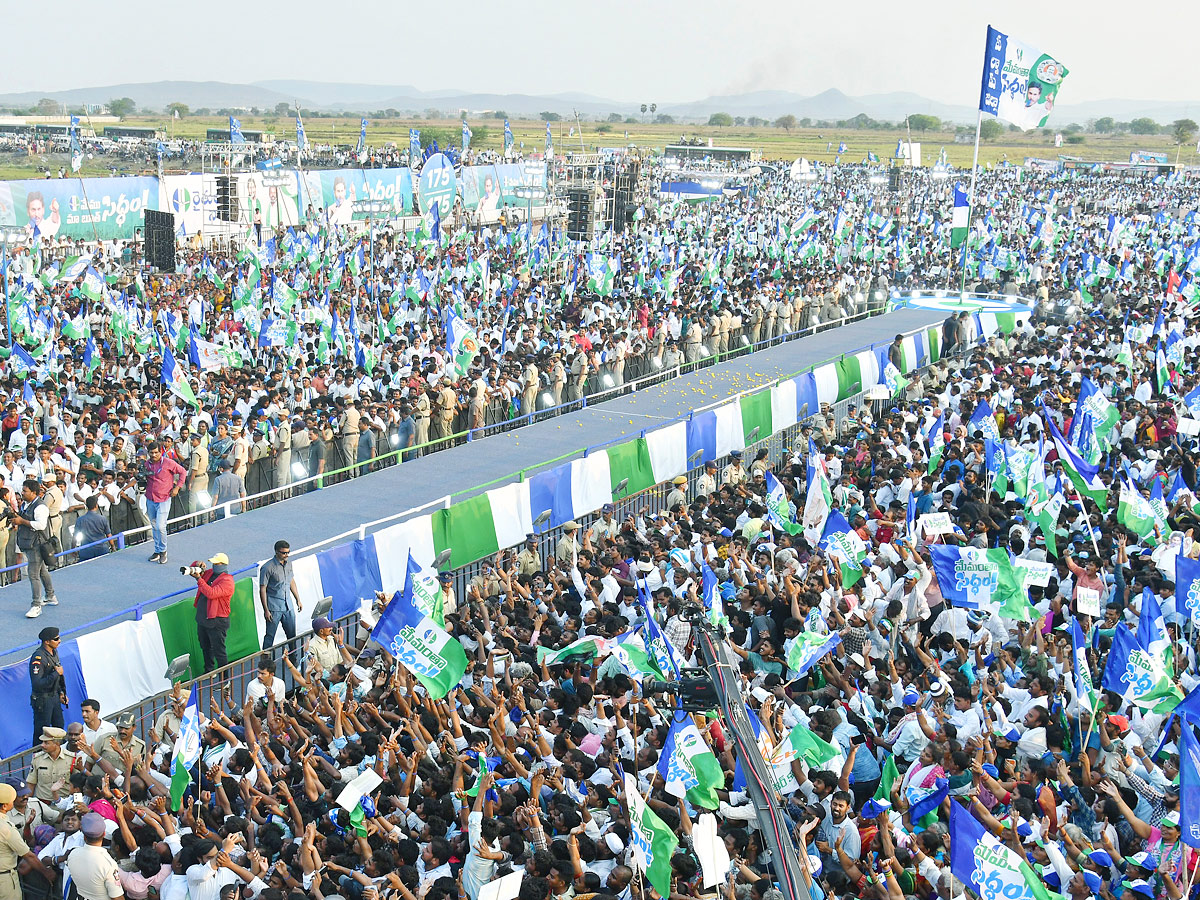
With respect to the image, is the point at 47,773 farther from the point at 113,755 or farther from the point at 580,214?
the point at 580,214

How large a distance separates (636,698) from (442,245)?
3268cm

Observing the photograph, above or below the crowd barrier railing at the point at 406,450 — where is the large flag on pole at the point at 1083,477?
above

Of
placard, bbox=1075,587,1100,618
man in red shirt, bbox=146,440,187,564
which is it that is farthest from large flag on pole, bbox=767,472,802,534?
man in red shirt, bbox=146,440,187,564

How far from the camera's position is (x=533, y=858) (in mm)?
7848

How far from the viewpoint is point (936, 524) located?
1293 cm

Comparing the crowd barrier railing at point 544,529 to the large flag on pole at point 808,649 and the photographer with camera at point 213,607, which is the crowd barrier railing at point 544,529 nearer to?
the photographer with camera at point 213,607

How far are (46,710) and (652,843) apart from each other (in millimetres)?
6382

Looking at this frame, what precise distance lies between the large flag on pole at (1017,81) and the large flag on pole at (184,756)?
93.3 ft

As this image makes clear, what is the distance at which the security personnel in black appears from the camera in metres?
11.2

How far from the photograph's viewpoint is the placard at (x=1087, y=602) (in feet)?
35.3

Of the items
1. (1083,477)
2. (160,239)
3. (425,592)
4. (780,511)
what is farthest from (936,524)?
(160,239)

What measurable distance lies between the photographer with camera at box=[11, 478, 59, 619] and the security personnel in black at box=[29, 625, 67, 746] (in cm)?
282

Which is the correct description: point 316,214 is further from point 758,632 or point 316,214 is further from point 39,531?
point 758,632

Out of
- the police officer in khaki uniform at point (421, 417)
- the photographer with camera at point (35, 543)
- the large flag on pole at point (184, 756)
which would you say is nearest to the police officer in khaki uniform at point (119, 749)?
the large flag on pole at point (184, 756)
